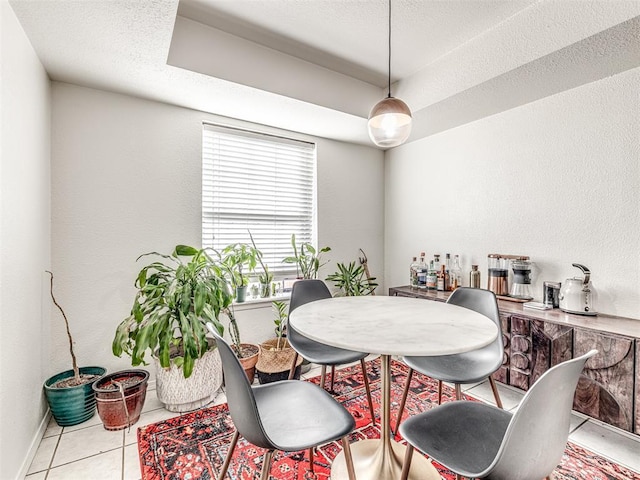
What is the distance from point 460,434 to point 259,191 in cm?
281

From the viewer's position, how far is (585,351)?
205cm

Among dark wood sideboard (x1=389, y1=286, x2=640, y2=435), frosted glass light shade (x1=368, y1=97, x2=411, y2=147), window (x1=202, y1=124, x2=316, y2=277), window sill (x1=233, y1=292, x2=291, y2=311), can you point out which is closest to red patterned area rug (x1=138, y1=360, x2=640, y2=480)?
dark wood sideboard (x1=389, y1=286, x2=640, y2=435)

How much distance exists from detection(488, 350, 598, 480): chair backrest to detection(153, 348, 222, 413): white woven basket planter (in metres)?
2.10

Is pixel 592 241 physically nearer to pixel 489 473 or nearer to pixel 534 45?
pixel 534 45

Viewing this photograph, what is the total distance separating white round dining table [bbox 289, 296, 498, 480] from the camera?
1283 millimetres

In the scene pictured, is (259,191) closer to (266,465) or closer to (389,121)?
(389,121)

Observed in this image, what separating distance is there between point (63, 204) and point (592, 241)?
4109 mm

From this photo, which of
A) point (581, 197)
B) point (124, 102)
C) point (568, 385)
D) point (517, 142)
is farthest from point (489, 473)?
point (124, 102)

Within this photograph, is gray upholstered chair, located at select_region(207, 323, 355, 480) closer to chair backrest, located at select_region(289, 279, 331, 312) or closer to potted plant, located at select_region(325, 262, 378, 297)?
chair backrest, located at select_region(289, 279, 331, 312)

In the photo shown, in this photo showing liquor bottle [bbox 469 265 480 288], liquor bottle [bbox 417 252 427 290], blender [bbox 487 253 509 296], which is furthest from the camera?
liquor bottle [bbox 417 252 427 290]

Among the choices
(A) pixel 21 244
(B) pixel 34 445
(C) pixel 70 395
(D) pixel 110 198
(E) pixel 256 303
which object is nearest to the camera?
(A) pixel 21 244

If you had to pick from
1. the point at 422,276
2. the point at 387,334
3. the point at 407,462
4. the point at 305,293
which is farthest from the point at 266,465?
the point at 422,276

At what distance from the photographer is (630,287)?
222 centimetres

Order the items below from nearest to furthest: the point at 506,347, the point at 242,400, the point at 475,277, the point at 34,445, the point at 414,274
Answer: the point at 242,400
the point at 34,445
the point at 506,347
the point at 475,277
the point at 414,274
